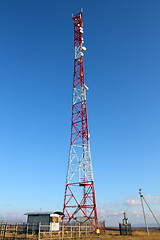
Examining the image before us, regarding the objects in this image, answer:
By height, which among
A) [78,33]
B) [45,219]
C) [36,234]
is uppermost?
[78,33]

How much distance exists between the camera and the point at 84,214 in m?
35.3

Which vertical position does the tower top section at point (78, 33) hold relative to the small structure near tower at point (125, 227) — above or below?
above

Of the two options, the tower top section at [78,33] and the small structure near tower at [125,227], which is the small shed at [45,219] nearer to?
the small structure near tower at [125,227]

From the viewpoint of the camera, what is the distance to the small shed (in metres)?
31.7

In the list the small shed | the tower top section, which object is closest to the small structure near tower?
the small shed

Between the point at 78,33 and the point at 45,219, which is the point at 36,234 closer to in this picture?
the point at 45,219

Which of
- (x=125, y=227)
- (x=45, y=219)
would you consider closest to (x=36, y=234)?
(x=45, y=219)

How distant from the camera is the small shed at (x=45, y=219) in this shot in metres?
31.7

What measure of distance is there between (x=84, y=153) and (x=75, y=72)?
58.3ft

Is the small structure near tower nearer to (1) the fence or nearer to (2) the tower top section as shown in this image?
(1) the fence

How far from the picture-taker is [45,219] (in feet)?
108

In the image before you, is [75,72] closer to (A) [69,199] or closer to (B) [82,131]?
(B) [82,131]

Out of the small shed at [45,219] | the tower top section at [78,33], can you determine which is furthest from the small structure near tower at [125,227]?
the tower top section at [78,33]

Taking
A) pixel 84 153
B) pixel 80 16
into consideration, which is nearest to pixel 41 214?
pixel 84 153
